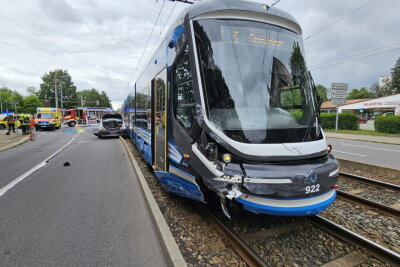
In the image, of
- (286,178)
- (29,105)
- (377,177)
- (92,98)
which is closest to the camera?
(286,178)

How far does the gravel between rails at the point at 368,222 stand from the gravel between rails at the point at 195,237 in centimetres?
215

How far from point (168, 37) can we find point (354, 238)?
4.66 metres

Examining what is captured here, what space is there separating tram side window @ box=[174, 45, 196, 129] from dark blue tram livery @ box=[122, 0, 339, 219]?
2 cm

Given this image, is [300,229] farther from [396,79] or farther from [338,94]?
[396,79]

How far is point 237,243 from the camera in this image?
3166 millimetres

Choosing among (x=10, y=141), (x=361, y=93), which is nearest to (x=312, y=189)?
(x=10, y=141)

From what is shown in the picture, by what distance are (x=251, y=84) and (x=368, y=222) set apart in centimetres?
324

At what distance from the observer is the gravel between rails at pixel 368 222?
354cm

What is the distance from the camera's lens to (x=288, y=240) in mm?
3416

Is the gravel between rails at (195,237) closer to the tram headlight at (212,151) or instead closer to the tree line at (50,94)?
the tram headlight at (212,151)

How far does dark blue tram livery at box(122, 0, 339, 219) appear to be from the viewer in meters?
2.90

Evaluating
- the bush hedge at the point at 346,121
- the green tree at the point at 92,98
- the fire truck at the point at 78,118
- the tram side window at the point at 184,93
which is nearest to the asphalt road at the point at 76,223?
the tram side window at the point at 184,93

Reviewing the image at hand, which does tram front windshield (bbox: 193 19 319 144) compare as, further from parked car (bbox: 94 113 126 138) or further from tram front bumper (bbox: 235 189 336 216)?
parked car (bbox: 94 113 126 138)

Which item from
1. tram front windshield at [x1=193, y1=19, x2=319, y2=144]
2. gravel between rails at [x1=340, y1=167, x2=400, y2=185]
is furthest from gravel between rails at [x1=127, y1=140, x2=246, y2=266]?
gravel between rails at [x1=340, y1=167, x2=400, y2=185]
